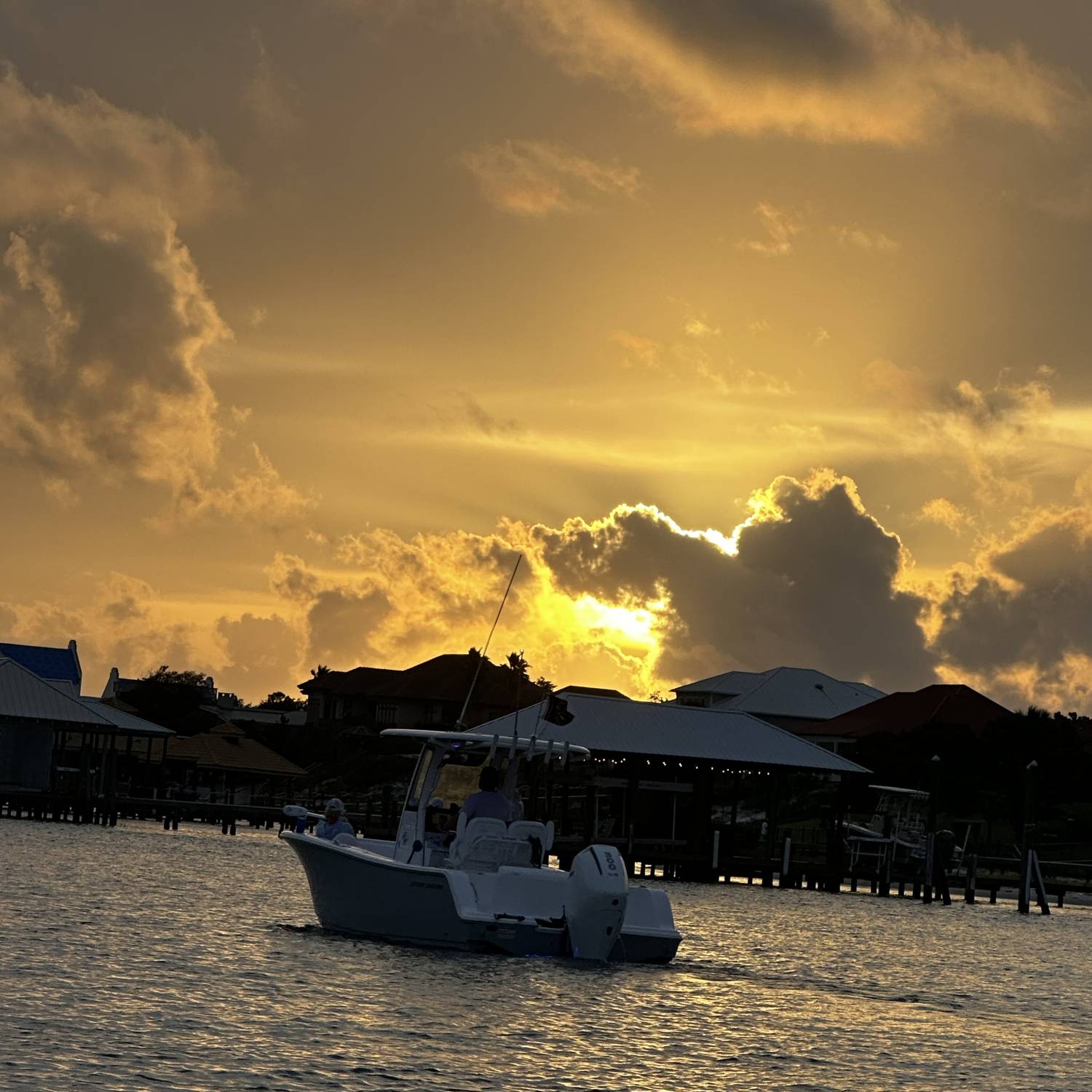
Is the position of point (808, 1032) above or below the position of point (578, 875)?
below

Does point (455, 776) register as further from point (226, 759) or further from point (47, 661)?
point (47, 661)

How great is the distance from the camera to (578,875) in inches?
947

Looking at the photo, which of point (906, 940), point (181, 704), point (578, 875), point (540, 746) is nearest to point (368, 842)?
point (540, 746)

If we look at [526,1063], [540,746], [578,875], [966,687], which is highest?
[966,687]

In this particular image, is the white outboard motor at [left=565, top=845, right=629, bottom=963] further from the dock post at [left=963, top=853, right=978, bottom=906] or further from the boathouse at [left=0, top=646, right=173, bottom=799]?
the boathouse at [left=0, top=646, right=173, bottom=799]

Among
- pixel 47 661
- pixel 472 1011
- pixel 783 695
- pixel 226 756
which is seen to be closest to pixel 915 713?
pixel 783 695

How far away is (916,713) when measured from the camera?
13700cm

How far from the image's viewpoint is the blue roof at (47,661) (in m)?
132

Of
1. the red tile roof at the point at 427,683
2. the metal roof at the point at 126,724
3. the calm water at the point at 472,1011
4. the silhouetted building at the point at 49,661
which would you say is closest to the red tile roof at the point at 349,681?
the red tile roof at the point at 427,683

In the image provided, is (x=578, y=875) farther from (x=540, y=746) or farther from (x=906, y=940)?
(x=906, y=940)

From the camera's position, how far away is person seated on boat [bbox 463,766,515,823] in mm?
25891

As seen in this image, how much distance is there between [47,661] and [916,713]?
65434mm

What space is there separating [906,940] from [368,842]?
53.6 feet

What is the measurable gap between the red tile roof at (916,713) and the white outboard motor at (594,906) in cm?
10868
